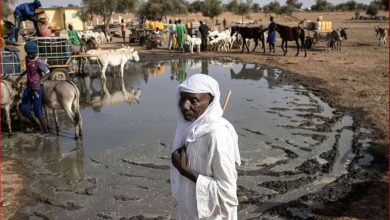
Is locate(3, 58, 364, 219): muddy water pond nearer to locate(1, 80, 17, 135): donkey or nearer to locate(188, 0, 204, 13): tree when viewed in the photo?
locate(1, 80, 17, 135): donkey

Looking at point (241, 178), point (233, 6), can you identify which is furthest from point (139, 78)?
point (233, 6)

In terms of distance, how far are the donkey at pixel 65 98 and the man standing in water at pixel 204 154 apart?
6.15 m

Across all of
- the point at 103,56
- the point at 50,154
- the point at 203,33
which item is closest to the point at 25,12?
the point at 103,56

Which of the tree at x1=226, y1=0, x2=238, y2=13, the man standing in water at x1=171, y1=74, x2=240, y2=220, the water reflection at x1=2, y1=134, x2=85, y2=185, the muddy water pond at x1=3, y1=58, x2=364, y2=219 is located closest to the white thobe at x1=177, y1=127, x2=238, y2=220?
the man standing in water at x1=171, y1=74, x2=240, y2=220

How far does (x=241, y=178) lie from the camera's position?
245 inches

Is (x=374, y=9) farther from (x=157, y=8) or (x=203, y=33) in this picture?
(x=203, y=33)

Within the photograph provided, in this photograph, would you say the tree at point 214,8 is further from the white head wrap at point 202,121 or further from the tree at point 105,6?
the white head wrap at point 202,121

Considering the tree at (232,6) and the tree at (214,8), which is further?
the tree at (232,6)

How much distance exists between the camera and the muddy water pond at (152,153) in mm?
5508

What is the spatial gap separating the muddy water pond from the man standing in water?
2786mm

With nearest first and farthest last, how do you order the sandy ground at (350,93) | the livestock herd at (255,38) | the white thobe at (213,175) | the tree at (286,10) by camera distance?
the white thobe at (213,175) < the sandy ground at (350,93) < the livestock herd at (255,38) < the tree at (286,10)

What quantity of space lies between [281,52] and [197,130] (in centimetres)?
2179

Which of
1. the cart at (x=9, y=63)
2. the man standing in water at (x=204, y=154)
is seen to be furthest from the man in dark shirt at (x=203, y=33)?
the man standing in water at (x=204, y=154)

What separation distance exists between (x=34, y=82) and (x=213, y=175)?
667 centimetres
